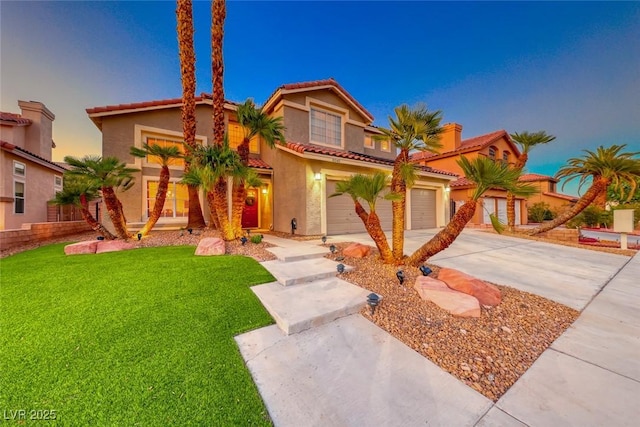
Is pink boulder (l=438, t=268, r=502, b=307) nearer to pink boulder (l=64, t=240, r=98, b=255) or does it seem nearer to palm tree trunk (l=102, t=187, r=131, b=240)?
pink boulder (l=64, t=240, r=98, b=255)

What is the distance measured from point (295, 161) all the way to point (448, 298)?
7979 millimetres

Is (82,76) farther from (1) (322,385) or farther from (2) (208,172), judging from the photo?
(1) (322,385)

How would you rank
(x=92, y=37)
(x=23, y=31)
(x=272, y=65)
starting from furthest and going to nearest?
(x=272, y=65) < (x=92, y=37) < (x=23, y=31)

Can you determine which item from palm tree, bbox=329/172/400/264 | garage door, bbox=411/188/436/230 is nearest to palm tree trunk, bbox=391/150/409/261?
palm tree, bbox=329/172/400/264

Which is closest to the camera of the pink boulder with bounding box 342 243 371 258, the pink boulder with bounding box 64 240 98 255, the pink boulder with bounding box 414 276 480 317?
the pink boulder with bounding box 414 276 480 317

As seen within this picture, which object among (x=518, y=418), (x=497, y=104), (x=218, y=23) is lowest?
(x=518, y=418)

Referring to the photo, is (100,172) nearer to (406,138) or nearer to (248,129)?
(248,129)

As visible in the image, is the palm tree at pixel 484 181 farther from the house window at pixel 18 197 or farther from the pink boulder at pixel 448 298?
the house window at pixel 18 197

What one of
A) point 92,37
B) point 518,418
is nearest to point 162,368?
point 518,418

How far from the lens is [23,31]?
29.6 ft

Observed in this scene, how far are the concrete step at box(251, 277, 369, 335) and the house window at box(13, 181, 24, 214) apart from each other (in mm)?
13303

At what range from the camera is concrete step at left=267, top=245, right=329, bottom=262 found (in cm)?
557

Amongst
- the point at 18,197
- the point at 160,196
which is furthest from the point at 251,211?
the point at 18,197

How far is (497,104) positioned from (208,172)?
25713 mm
